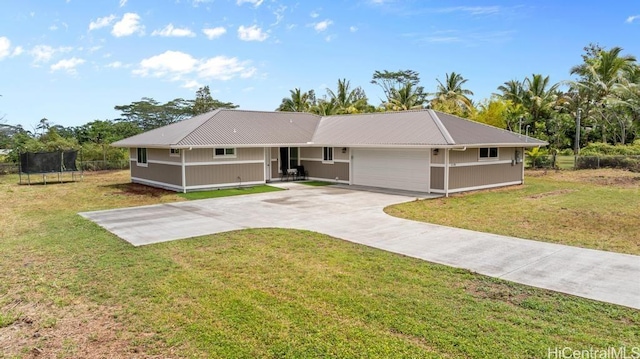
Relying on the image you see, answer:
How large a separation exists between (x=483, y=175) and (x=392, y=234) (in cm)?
998

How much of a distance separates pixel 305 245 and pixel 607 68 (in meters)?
34.5

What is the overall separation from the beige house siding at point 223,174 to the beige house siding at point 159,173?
0.56m

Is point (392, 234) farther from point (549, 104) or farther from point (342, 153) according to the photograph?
point (549, 104)

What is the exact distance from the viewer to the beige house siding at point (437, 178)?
16188mm

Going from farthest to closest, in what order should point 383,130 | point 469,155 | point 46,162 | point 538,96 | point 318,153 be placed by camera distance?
point 538,96
point 46,162
point 318,153
point 383,130
point 469,155

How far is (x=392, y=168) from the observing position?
18.0 m

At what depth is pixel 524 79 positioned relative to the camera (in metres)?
36.0

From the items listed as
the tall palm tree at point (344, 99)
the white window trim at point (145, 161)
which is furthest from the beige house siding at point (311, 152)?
the tall palm tree at point (344, 99)

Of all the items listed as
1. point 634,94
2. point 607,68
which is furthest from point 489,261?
point 607,68

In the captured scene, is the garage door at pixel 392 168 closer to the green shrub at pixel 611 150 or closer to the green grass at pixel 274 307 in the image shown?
the green grass at pixel 274 307

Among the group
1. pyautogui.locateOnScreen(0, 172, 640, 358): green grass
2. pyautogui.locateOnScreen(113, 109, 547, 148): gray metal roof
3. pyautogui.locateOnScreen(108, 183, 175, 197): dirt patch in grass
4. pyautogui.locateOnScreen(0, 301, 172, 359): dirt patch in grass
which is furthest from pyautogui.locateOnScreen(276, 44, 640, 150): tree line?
pyautogui.locateOnScreen(0, 301, 172, 359): dirt patch in grass

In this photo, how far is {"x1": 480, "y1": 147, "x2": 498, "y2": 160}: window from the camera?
1773 centimetres

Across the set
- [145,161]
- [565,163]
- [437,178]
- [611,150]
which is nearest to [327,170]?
[437,178]

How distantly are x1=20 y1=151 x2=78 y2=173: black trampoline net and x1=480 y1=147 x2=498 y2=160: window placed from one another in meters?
20.3
